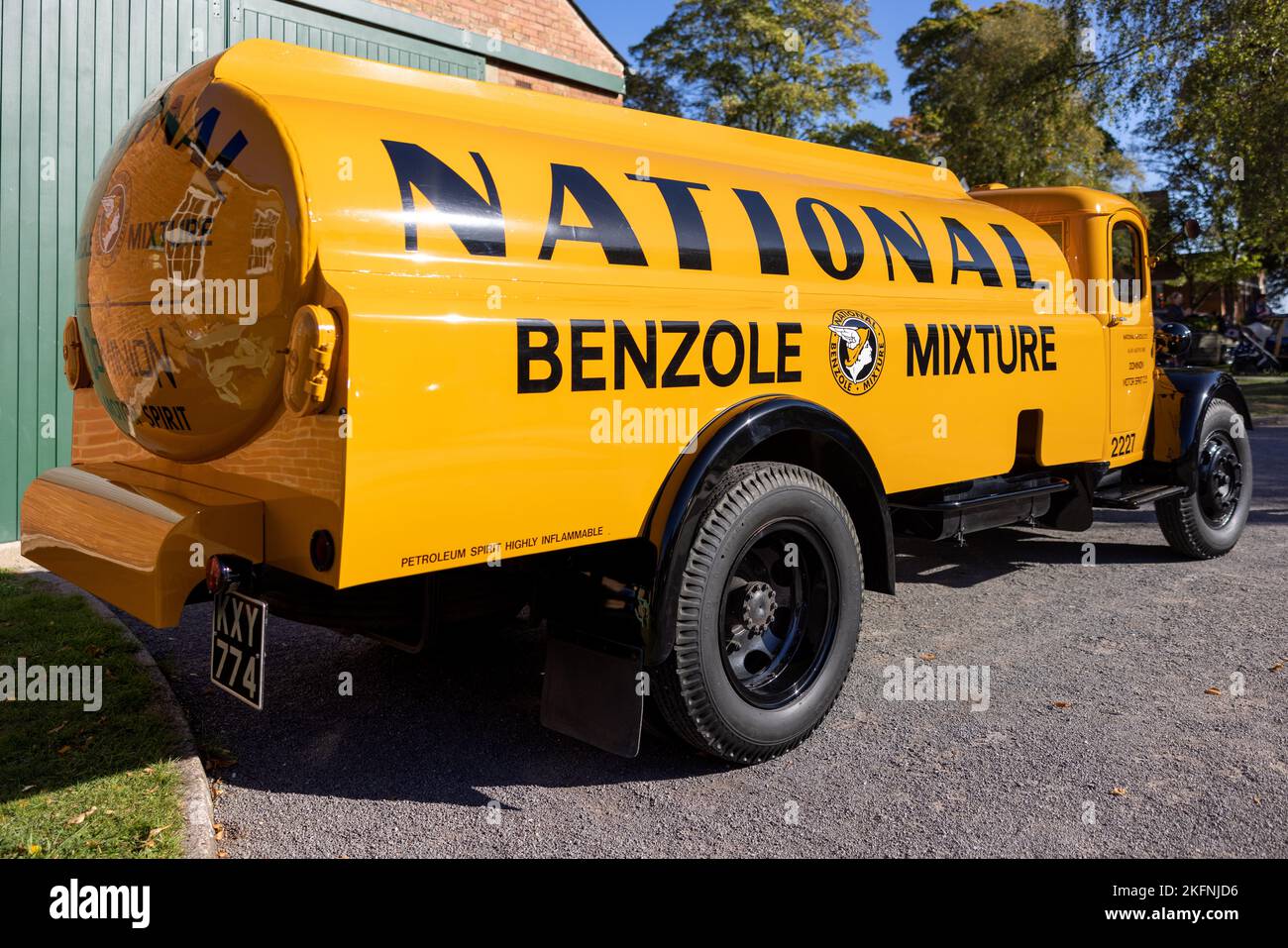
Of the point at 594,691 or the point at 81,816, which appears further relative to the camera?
the point at 594,691

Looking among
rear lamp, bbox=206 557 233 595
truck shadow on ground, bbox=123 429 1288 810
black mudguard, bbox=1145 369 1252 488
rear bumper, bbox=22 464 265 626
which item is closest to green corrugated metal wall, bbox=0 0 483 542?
truck shadow on ground, bbox=123 429 1288 810

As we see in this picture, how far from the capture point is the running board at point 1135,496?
6.27m

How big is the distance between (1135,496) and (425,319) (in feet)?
16.7

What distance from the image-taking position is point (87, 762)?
3658 mm


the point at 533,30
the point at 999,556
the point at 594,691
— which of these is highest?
the point at 533,30

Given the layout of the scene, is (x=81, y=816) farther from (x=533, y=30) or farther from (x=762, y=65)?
(x=762, y=65)

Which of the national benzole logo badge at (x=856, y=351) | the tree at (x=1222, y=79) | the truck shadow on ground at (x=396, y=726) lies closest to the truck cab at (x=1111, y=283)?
the national benzole logo badge at (x=856, y=351)

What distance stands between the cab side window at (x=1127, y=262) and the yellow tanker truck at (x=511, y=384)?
1.86 metres

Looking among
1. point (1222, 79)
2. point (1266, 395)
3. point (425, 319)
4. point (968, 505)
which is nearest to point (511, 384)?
point (425, 319)

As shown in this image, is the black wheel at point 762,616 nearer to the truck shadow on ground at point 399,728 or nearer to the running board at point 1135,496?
the truck shadow on ground at point 399,728

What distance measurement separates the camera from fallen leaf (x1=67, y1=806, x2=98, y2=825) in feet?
10.6

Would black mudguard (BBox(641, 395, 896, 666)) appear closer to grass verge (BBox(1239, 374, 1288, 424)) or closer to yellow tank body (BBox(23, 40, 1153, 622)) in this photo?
yellow tank body (BBox(23, 40, 1153, 622))

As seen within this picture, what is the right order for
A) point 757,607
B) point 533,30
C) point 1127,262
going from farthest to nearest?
point 533,30, point 1127,262, point 757,607
